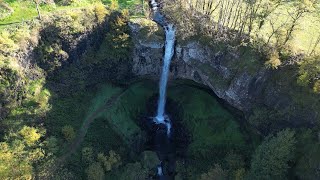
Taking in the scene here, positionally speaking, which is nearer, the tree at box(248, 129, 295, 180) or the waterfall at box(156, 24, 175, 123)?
the tree at box(248, 129, 295, 180)

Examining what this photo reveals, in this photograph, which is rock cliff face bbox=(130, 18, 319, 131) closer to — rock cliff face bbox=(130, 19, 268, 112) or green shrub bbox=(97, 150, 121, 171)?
rock cliff face bbox=(130, 19, 268, 112)

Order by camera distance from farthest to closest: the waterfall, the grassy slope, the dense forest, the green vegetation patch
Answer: the waterfall < the green vegetation patch < the grassy slope < the dense forest

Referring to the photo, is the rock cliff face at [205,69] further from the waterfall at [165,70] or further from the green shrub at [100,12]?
the green shrub at [100,12]

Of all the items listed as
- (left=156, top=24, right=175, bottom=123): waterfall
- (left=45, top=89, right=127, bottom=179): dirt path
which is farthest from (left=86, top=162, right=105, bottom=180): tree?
(left=156, top=24, right=175, bottom=123): waterfall

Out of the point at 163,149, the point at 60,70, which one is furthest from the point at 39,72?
the point at 163,149

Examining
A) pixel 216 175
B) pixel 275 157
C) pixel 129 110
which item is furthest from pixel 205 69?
pixel 275 157

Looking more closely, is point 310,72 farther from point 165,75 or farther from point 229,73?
point 165,75
